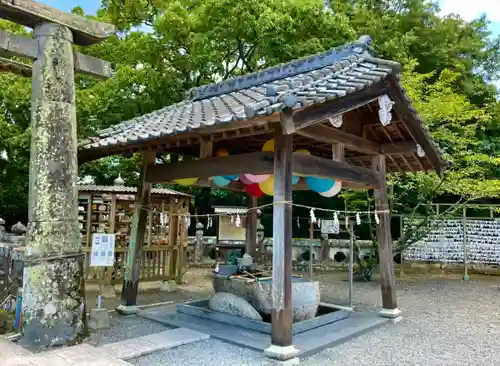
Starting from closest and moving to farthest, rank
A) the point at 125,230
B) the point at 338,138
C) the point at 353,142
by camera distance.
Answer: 1. the point at 338,138
2. the point at 353,142
3. the point at 125,230

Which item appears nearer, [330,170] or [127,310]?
[330,170]

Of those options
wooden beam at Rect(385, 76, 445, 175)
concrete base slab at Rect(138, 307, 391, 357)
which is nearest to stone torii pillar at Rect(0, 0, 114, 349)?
concrete base slab at Rect(138, 307, 391, 357)

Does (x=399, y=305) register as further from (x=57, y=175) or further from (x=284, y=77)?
(x=57, y=175)

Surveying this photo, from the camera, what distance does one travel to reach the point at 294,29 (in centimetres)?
1381

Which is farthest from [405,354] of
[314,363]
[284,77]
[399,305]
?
[284,77]

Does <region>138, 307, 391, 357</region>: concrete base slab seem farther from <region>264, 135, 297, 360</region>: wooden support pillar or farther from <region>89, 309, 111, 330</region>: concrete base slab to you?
<region>89, 309, 111, 330</region>: concrete base slab

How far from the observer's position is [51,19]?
18.0 ft

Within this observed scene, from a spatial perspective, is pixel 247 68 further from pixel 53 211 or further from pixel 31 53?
pixel 53 211

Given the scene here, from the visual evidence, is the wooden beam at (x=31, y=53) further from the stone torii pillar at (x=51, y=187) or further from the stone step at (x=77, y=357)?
the stone step at (x=77, y=357)

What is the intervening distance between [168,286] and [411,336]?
20.4 ft

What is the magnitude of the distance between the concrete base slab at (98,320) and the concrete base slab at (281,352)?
2806 mm

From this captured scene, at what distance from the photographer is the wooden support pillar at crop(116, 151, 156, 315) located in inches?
289

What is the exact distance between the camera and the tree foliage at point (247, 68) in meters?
12.2

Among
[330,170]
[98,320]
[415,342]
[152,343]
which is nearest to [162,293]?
[98,320]
